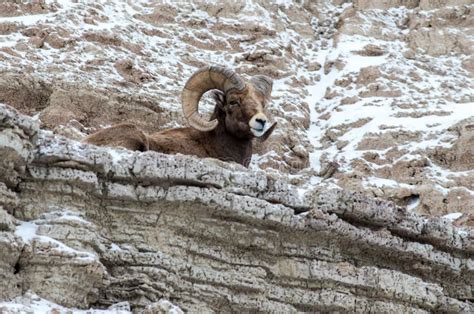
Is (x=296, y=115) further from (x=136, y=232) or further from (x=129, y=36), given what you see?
(x=136, y=232)

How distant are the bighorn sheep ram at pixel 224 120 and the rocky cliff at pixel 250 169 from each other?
214 cm

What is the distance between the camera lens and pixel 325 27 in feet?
131

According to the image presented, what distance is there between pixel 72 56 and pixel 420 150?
10.4 metres

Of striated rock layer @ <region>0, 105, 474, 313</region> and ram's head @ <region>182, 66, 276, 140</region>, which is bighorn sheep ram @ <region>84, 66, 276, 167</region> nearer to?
ram's head @ <region>182, 66, 276, 140</region>

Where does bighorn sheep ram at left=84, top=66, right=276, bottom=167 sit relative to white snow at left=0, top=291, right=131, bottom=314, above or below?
below

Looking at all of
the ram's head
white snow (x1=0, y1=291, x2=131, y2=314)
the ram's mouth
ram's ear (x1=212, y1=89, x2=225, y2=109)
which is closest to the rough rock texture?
the ram's head

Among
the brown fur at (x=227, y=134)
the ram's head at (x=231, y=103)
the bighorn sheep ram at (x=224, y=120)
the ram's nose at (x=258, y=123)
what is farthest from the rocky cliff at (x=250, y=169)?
the ram's nose at (x=258, y=123)

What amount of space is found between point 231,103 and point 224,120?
359 millimetres

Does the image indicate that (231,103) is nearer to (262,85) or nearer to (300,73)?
(262,85)

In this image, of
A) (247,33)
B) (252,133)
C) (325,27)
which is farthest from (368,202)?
(325,27)

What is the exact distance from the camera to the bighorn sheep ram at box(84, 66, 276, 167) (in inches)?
699

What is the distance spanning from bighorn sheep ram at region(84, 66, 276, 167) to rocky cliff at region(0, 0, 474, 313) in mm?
2138

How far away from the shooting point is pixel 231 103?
18172 millimetres

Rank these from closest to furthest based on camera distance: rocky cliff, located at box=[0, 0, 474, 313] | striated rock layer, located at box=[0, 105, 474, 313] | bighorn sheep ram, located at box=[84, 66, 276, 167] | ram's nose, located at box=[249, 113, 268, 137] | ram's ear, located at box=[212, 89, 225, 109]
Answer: striated rock layer, located at box=[0, 105, 474, 313] < rocky cliff, located at box=[0, 0, 474, 313] < ram's nose, located at box=[249, 113, 268, 137] < bighorn sheep ram, located at box=[84, 66, 276, 167] < ram's ear, located at box=[212, 89, 225, 109]
